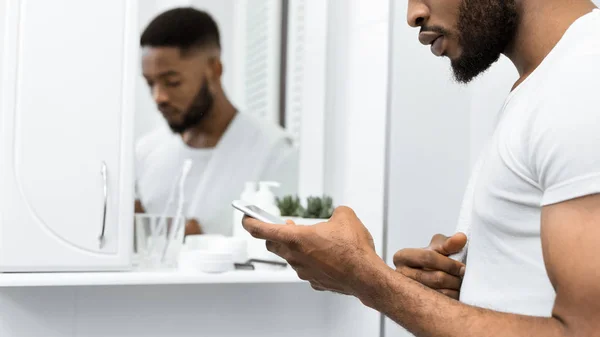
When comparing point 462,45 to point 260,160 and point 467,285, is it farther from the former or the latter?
point 260,160

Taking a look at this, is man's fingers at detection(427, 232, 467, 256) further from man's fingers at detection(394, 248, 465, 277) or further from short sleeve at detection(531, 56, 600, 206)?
short sleeve at detection(531, 56, 600, 206)

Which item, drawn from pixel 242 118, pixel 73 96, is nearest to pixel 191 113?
pixel 242 118

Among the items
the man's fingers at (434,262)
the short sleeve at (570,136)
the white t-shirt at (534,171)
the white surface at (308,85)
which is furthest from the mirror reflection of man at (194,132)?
the short sleeve at (570,136)

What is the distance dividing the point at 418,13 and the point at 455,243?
292 millimetres

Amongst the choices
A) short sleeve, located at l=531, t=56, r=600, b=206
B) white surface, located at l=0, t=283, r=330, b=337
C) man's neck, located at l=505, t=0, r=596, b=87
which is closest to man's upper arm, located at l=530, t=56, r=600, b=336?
short sleeve, located at l=531, t=56, r=600, b=206

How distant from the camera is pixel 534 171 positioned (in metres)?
0.57

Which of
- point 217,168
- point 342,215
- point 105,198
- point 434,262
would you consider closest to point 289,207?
point 217,168

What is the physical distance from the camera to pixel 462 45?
0.76 metres

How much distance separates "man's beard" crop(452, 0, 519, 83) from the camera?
0.71 metres

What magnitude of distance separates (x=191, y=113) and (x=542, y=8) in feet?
2.56

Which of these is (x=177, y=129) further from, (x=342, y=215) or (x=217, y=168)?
(x=342, y=215)

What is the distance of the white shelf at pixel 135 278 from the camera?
1023 mm

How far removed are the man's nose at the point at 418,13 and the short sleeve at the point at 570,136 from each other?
246 millimetres

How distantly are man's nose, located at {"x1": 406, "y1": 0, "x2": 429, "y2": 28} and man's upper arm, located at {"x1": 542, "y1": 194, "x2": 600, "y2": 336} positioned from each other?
33cm
